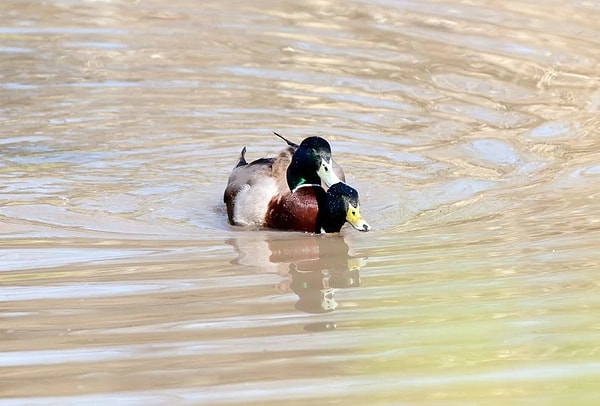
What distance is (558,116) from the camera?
10406 millimetres

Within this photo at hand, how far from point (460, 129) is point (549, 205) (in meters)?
2.60

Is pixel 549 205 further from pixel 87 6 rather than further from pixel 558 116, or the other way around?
pixel 87 6

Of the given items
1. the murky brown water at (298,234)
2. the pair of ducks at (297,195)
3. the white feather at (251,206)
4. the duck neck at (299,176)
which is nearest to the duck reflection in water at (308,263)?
the murky brown water at (298,234)

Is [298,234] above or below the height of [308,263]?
below

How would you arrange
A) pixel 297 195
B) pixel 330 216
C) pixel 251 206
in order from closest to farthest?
pixel 330 216 → pixel 297 195 → pixel 251 206

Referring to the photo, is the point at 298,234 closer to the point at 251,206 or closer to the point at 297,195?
the point at 297,195

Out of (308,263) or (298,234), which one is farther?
(298,234)

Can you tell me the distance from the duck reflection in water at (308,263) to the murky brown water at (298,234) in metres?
0.02

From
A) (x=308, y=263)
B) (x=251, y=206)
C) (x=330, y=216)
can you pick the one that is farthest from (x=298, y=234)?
(x=308, y=263)

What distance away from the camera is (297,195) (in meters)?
7.68

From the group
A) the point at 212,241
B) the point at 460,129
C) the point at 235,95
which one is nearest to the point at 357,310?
the point at 212,241

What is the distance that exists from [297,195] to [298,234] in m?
0.29

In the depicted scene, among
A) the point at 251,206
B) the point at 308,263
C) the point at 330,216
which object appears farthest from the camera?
the point at 251,206

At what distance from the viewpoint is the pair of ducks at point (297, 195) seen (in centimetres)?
738
